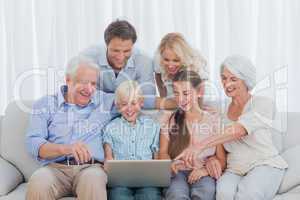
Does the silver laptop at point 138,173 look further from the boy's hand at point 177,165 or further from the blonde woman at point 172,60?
the blonde woman at point 172,60

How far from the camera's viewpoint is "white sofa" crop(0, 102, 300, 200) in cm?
256

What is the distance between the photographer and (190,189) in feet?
8.25

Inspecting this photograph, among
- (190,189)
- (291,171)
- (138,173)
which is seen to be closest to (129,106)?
(138,173)

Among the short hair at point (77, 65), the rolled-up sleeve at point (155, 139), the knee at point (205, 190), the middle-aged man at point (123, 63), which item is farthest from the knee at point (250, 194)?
the short hair at point (77, 65)

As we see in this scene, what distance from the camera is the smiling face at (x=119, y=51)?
2783mm

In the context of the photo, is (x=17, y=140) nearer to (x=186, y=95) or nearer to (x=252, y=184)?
(x=186, y=95)

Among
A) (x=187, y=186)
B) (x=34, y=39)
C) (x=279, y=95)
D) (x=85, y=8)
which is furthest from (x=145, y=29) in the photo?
(x=187, y=186)

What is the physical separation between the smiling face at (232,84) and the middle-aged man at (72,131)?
2.03 ft

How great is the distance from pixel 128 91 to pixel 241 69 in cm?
60

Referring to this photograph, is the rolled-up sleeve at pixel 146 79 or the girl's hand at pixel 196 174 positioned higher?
the rolled-up sleeve at pixel 146 79

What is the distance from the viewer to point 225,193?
7.91 ft

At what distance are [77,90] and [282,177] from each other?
44.7 inches

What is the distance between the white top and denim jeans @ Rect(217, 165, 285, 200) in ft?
0.12

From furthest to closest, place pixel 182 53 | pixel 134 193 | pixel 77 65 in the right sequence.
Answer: pixel 182 53
pixel 77 65
pixel 134 193
